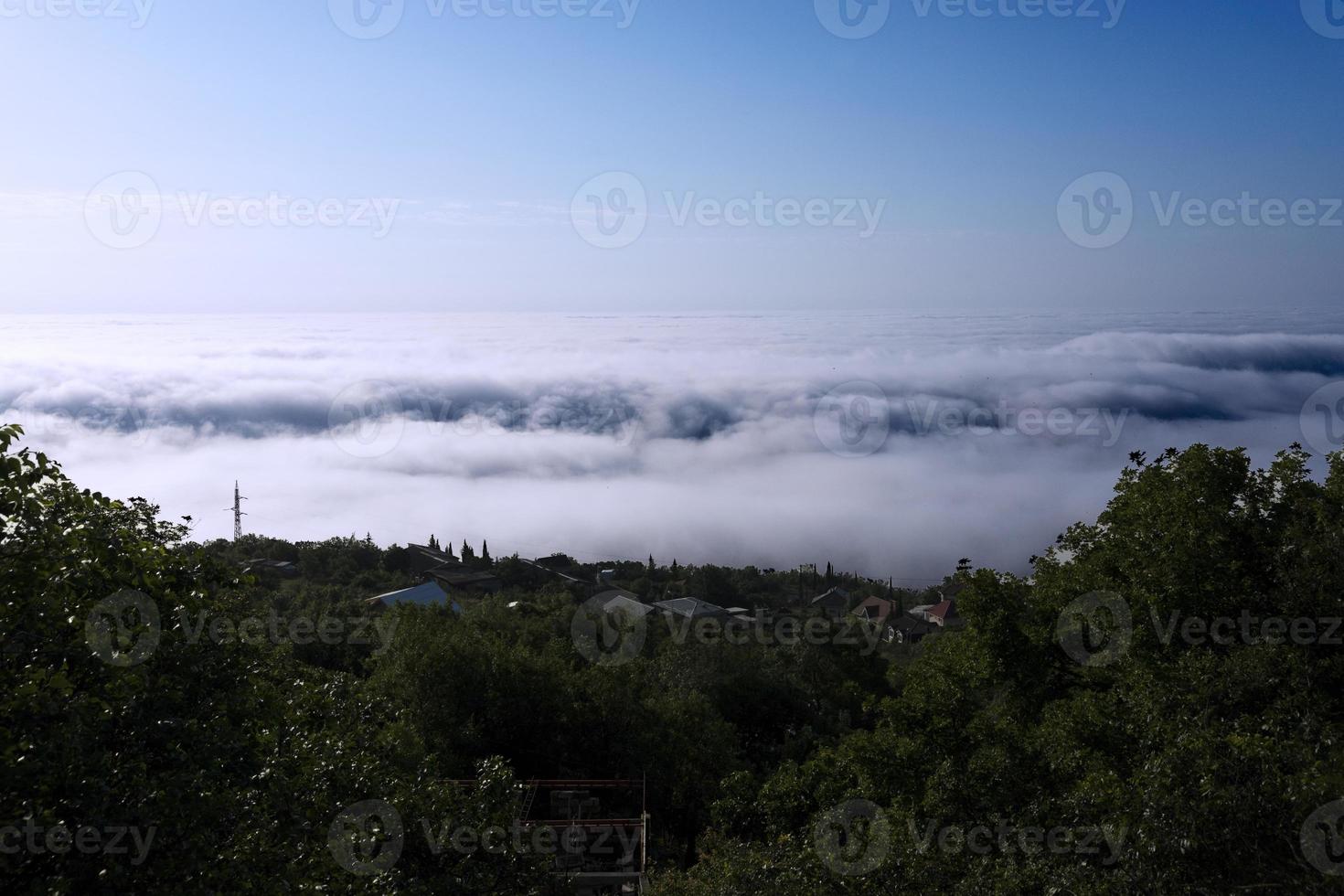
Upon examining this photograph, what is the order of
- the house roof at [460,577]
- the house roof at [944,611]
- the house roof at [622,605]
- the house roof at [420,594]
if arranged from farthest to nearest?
the house roof at [944,611]
the house roof at [460,577]
the house roof at [420,594]
the house roof at [622,605]

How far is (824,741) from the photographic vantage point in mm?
27469

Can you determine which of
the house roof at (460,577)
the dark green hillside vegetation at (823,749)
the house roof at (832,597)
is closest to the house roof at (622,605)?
the house roof at (460,577)

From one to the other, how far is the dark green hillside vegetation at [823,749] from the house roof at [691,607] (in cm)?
3483

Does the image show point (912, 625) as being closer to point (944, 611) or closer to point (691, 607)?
point (944, 611)

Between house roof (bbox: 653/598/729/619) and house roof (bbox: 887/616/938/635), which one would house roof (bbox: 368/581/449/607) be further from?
house roof (bbox: 887/616/938/635)

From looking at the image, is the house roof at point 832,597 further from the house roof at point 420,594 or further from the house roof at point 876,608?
the house roof at point 420,594

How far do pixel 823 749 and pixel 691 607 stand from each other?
48.5m

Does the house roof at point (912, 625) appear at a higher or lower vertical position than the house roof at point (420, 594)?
lower

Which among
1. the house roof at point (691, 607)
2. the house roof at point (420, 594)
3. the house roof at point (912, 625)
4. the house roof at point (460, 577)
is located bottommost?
the house roof at point (912, 625)

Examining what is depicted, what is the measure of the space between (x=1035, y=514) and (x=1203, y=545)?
136 metres

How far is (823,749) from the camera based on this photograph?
1677 centimetres

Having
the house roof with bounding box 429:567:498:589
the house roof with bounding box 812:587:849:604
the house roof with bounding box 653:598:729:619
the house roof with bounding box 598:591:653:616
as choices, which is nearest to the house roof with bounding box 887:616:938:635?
the house roof with bounding box 812:587:849:604

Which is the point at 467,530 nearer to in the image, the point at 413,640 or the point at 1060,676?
the point at 413,640

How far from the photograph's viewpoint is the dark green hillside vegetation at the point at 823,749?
24.8 ft
